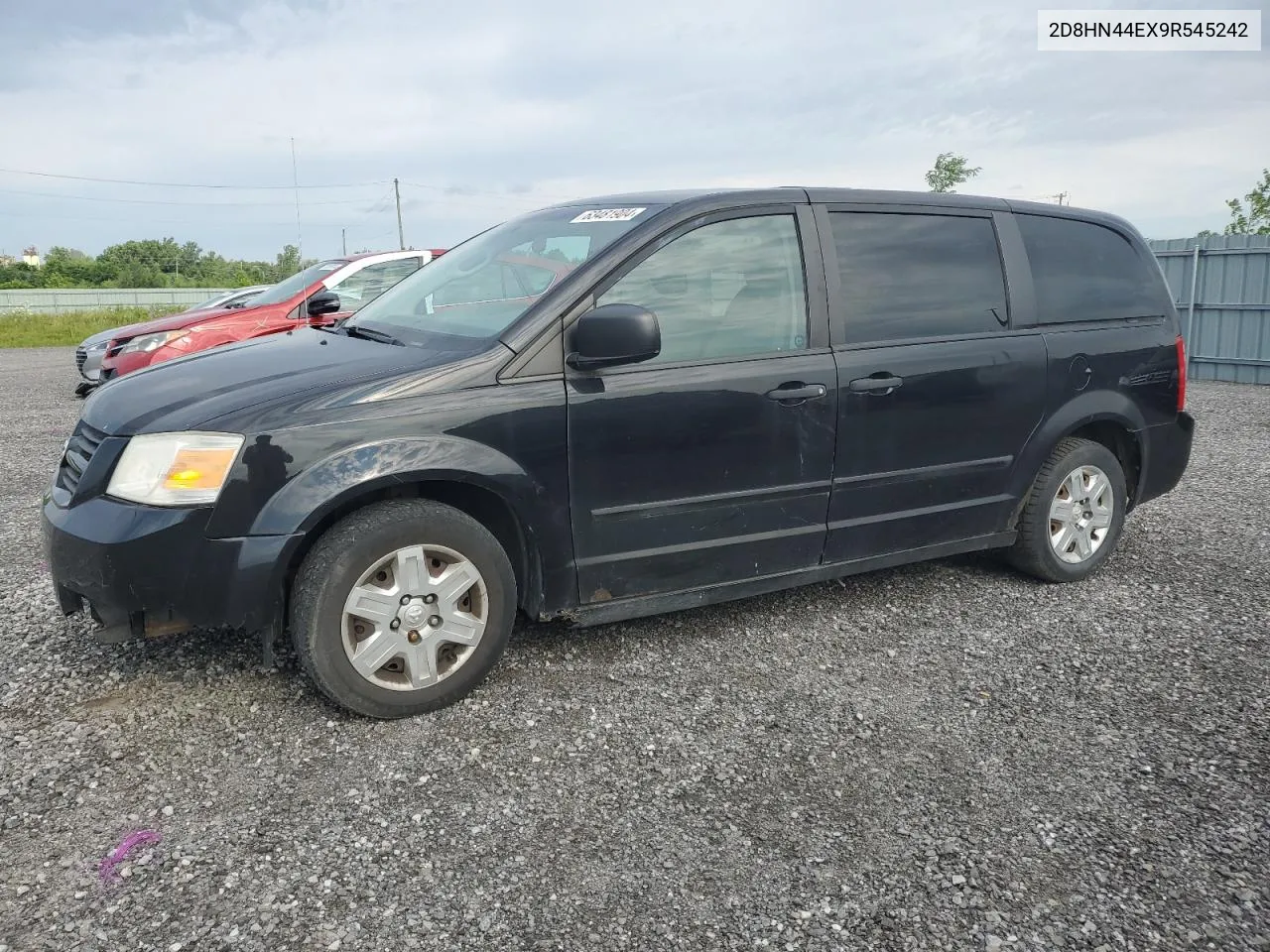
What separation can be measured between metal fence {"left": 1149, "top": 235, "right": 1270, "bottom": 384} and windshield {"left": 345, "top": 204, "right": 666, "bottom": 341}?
12.6 m

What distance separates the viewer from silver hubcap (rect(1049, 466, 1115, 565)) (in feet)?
15.6

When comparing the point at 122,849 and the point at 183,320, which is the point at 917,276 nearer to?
the point at 122,849

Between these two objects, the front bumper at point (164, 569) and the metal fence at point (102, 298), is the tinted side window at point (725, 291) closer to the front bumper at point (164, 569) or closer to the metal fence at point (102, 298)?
the front bumper at point (164, 569)

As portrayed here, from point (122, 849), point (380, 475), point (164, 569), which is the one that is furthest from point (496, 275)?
point (122, 849)

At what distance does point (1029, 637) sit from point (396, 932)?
2919mm

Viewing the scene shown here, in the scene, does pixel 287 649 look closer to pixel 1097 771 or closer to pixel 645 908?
pixel 645 908

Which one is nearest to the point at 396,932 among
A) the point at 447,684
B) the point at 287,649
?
the point at 447,684

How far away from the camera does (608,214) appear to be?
400cm

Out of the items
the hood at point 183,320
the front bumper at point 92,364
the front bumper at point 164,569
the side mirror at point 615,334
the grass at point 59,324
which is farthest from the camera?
the grass at point 59,324

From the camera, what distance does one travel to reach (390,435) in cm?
320

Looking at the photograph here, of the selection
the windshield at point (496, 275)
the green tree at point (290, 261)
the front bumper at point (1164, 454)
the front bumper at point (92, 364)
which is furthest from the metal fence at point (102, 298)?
the front bumper at point (1164, 454)

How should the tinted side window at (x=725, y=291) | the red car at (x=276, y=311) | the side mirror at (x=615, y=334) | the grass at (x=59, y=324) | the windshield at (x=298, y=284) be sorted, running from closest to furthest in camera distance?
the side mirror at (x=615, y=334) → the tinted side window at (x=725, y=291) → the red car at (x=276, y=311) → the windshield at (x=298, y=284) → the grass at (x=59, y=324)

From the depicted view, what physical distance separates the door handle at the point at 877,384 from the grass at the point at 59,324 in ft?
82.3

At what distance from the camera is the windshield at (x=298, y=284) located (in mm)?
9648
